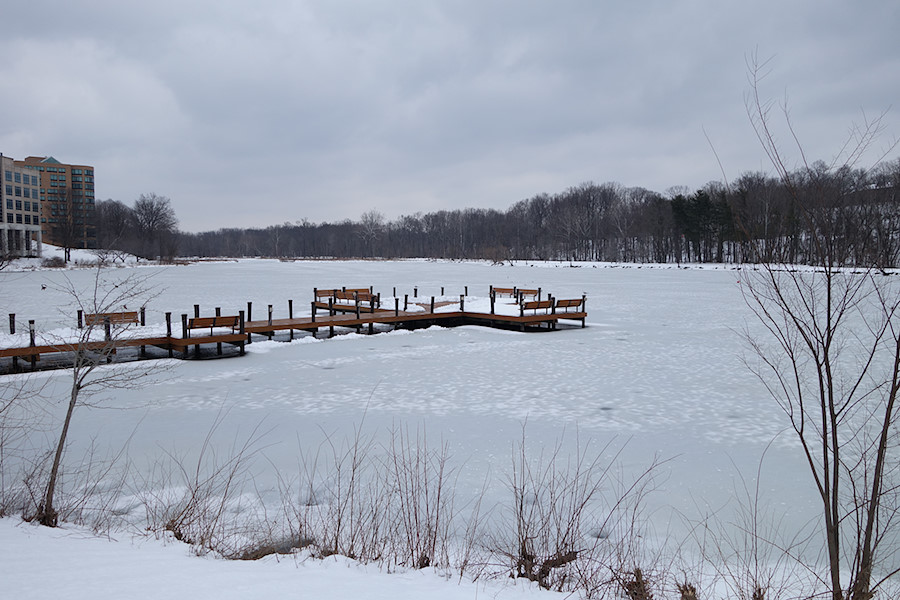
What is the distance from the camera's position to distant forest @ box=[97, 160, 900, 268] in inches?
132

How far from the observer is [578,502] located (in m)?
5.34

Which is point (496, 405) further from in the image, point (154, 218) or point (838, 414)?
point (154, 218)

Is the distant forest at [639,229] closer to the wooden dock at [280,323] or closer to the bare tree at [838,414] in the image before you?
the bare tree at [838,414]

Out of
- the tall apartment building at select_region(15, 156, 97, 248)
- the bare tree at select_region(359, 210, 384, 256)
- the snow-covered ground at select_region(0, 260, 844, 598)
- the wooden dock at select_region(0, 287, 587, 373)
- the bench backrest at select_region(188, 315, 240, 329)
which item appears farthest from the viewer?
the bare tree at select_region(359, 210, 384, 256)

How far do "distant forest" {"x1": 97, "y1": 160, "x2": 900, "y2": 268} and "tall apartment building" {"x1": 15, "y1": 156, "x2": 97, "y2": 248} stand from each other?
3.77 meters

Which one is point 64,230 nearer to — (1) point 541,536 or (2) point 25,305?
(2) point 25,305

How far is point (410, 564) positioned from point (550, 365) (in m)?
8.35

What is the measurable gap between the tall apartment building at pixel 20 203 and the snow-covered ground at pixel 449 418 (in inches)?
2766

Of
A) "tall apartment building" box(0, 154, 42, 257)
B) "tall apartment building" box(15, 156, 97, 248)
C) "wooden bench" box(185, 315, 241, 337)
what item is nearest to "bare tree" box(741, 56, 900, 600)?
"wooden bench" box(185, 315, 241, 337)

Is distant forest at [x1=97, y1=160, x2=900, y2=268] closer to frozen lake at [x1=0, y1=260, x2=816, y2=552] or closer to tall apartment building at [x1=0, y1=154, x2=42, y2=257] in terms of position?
frozen lake at [x1=0, y1=260, x2=816, y2=552]

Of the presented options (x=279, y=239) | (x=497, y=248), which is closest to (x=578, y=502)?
(x=497, y=248)

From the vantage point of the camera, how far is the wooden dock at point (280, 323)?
12.2 meters

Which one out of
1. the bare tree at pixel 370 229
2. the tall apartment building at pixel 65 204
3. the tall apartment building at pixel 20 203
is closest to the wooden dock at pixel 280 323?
the tall apartment building at pixel 20 203

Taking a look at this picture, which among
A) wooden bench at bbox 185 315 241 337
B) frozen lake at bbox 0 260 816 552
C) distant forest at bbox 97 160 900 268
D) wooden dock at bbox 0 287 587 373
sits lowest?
frozen lake at bbox 0 260 816 552
